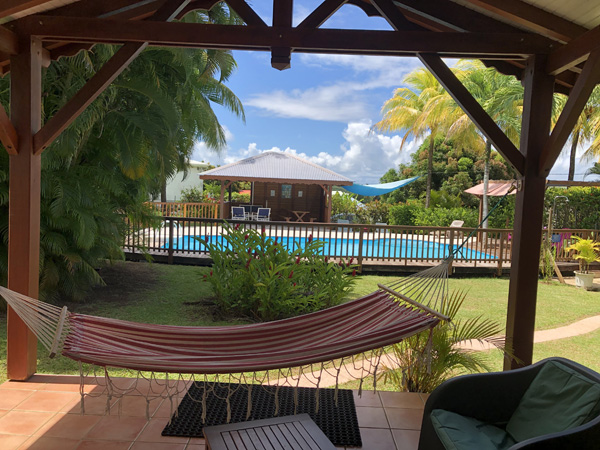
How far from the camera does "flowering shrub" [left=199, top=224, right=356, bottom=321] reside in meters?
6.29

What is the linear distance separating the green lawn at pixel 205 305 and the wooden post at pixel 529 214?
4.95 feet

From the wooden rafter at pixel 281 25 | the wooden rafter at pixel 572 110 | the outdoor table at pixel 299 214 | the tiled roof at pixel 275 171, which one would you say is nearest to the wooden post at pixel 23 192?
the wooden rafter at pixel 281 25

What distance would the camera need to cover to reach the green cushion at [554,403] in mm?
2260

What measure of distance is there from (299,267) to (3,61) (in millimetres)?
3874

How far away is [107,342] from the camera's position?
2.86 metres

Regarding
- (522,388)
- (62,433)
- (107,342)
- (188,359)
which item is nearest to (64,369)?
(62,433)

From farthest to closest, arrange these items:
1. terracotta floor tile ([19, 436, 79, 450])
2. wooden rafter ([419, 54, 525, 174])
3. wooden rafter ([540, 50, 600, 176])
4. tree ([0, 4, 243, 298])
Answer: tree ([0, 4, 243, 298]) → wooden rafter ([419, 54, 525, 174]) → wooden rafter ([540, 50, 600, 176]) → terracotta floor tile ([19, 436, 79, 450])

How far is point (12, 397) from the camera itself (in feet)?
11.7

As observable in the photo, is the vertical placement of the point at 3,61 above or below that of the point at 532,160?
above

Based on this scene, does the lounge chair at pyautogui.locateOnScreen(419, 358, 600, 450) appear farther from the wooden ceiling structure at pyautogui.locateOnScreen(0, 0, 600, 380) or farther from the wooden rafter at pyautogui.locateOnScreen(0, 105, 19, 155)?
the wooden rafter at pyautogui.locateOnScreen(0, 105, 19, 155)

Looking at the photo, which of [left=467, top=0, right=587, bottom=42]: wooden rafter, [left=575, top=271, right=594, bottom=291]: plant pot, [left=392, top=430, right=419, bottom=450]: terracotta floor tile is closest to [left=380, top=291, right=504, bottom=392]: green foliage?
[left=392, top=430, right=419, bottom=450]: terracotta floor tile

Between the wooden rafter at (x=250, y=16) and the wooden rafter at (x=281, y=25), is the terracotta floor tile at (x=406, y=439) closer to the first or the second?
the wooden rafter at (x=281, y=25)

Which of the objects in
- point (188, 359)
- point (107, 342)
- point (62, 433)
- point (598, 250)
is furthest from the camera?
point (598, 250)

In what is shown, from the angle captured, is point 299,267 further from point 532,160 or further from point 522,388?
point 522,388
